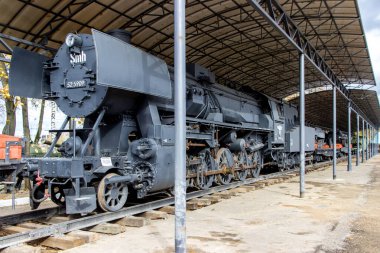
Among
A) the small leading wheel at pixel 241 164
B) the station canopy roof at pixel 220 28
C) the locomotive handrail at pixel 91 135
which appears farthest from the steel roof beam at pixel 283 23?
the small leading wheel at pixel 241 164

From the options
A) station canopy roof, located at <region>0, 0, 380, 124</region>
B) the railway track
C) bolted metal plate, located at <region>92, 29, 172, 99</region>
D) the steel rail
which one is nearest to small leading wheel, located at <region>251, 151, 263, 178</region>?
station canopy roof, located at <region>0, 0, 380, 124</region>

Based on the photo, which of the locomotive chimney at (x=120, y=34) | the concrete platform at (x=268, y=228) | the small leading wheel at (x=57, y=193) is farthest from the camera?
the locomotive chimney at (x=120, y=34)

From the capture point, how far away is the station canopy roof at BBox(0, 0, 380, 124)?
12500 millimetres

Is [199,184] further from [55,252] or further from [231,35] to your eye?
[231,35]

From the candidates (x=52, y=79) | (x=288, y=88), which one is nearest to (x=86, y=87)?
(x=52, y=79)

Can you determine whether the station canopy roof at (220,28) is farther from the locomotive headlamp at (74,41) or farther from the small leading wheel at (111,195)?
the small leading wheel at (111,195)

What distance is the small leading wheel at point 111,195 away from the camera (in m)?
7.19

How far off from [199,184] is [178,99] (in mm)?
6249

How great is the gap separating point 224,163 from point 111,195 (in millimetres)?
5604

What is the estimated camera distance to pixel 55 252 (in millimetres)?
5637

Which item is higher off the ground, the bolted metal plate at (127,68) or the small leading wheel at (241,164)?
the bolted metal plate at (127,68)

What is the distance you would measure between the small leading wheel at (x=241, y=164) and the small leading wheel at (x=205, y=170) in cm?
218

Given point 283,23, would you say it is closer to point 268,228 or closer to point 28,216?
point 268,228

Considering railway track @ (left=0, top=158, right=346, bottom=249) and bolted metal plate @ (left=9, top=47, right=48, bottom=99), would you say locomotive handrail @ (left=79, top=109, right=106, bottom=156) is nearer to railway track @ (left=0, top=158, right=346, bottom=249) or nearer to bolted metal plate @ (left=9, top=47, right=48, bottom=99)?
railway track @ (left=0, top=158, right=346, bottom=249)
